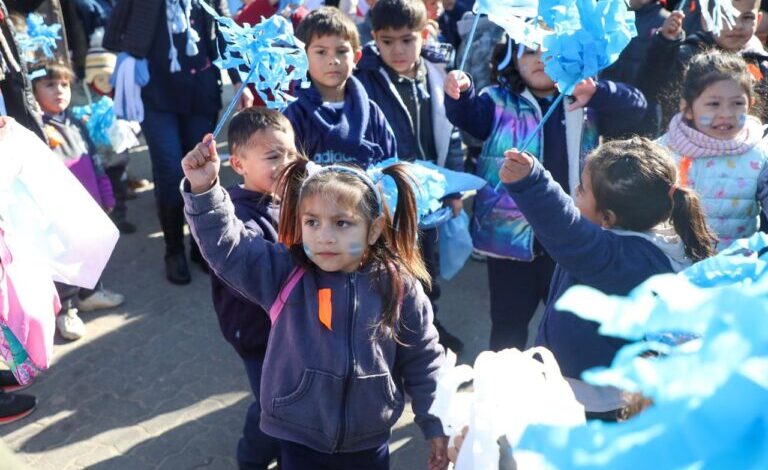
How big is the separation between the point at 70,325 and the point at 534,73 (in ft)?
8.48

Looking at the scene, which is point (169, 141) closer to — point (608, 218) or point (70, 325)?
point (70, 325)

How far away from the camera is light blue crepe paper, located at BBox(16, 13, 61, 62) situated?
433 centimetres

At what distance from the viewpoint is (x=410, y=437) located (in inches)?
140

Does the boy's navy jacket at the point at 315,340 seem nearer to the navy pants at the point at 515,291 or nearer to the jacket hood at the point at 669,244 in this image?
the jacket hood at the point at 669,244

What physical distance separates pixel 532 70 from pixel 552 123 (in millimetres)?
232

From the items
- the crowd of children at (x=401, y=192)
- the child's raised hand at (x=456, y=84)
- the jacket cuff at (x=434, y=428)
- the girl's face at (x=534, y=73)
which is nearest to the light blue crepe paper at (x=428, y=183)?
the crowd of children at (x=401, y=192)

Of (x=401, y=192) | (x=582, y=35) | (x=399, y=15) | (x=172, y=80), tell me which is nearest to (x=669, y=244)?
(x=582, y=35)

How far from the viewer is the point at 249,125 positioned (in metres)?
2.89

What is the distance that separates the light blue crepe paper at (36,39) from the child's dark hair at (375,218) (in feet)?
8.15

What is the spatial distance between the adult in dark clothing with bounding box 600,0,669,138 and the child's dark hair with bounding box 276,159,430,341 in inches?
90.2

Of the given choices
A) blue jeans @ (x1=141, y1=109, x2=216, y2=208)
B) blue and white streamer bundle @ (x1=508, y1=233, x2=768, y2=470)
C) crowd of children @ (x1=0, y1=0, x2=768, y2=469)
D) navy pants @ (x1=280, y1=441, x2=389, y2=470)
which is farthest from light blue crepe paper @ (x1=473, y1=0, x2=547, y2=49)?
blue jeans @ (x1=141, y1=109, x2=216, y2=208)

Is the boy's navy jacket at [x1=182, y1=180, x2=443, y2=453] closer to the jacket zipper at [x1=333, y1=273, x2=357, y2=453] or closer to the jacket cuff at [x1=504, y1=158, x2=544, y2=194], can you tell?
the jacket zipper at [x1=333, y1=273, x2=357, y2=453]

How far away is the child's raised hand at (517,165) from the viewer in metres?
2.22

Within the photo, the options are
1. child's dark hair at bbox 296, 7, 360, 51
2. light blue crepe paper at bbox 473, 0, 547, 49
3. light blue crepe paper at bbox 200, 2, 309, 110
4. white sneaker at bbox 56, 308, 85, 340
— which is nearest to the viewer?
light blue crepe paper at bbox 473, 0, 547, 49
